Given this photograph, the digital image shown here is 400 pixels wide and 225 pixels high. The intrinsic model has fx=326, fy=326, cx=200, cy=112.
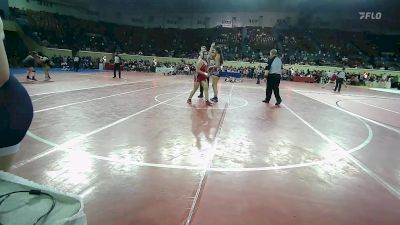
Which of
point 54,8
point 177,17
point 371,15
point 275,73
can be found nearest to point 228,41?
point 177,17

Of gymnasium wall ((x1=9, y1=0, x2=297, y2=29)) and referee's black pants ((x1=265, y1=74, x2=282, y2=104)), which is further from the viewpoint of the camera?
gymnasium wall ((x1=9, y1=0, x2=297, y2=29))

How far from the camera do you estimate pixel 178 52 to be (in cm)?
3925

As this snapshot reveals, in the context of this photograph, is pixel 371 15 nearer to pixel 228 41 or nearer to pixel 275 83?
pixel 228 41

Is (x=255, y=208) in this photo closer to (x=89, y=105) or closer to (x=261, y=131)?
(x=261, y=131)

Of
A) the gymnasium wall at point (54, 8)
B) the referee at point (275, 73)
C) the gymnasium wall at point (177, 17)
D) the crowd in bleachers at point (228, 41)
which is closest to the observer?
the referee at point (275, 73)

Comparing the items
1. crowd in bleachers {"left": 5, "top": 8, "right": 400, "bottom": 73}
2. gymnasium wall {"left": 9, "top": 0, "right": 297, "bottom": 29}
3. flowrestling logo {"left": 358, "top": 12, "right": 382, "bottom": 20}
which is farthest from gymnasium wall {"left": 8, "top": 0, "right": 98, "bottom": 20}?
flowrestling logo {"left": 358, "top": 12, "right": 382, "bottom": 20}

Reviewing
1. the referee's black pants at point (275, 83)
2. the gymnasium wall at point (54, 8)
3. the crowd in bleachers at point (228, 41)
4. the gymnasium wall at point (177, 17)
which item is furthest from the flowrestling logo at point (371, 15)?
the gymnasium wall at point (54, 8)

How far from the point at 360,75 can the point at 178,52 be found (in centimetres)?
2003

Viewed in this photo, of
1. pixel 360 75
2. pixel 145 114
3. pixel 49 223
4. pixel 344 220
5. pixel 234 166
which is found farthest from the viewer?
pixel 360 75

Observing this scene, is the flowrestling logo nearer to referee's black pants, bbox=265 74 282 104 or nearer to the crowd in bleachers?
the crowd in bleachers

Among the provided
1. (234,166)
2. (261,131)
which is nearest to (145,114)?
(261,131)

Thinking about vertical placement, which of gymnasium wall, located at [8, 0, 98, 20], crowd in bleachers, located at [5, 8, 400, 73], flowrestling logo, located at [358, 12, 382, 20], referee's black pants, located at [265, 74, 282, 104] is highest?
flowrestling logo, located at [358, 12, 382, 20]

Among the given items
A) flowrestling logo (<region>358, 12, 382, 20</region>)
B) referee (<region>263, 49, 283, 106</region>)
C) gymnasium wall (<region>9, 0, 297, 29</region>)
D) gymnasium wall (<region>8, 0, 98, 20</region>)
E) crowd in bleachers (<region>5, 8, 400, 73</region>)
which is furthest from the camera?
gymnasium wall (<region>9, 0, 297, 29</region>)

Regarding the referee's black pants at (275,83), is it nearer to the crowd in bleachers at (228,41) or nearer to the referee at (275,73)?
the referee at (275,73)
